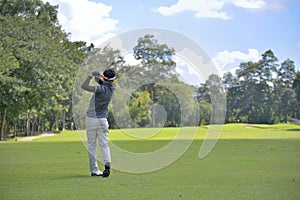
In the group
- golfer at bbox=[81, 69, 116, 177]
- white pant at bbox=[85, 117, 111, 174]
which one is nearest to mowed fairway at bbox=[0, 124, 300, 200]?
golfer at bbox=[81, 69, 116, 177]

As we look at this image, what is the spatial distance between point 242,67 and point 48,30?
232 ft

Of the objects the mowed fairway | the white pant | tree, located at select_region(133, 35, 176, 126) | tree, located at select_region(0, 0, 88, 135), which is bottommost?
the mowed fairway

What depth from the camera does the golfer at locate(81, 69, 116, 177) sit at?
35.2ft

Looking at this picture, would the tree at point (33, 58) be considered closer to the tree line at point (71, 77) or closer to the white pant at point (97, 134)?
the tree line at point (71, 77)

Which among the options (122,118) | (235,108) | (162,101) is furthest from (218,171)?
(235,108)

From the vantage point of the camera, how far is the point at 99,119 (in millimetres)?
10836

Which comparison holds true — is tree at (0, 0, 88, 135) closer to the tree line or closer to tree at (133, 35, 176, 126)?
the tree line

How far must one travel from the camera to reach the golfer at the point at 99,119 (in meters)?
10.7

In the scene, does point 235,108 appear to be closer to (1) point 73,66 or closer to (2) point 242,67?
(2) point 242,67

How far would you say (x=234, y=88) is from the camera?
108 m

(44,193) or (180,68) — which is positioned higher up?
(180,68)

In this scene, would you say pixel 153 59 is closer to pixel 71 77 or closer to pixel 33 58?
pixel 33 58

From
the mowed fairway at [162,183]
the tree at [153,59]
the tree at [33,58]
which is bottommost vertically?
the mowed fairway at [162,183]

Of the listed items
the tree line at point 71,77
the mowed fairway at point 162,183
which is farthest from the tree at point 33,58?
the mowed fairway at point 162,183
